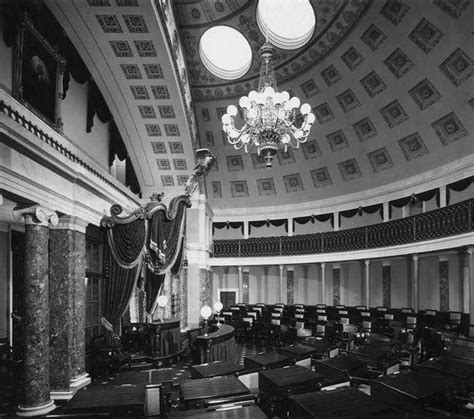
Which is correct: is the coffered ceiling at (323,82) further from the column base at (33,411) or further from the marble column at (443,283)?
the column base at (33,411)

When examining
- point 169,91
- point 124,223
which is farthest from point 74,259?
point 169,91

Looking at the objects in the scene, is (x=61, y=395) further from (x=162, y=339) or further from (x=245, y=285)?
(x=245, y=285)

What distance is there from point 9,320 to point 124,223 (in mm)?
3933

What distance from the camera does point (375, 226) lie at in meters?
16.8

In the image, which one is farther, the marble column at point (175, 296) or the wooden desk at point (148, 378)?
the marble column at point (175, 296)

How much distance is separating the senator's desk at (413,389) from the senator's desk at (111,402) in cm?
289

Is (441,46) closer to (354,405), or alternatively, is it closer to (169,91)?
(169,91)

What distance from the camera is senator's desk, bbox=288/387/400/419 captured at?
419cm

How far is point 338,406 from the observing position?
14.4ft

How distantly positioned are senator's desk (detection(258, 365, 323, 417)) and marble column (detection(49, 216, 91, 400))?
3.08 metres

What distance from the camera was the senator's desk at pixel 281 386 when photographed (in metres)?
5.41

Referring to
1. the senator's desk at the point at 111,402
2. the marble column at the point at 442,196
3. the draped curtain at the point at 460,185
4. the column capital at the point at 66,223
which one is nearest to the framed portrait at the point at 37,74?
the column capital at the point at 66,223

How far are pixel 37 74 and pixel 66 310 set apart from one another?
4525mm

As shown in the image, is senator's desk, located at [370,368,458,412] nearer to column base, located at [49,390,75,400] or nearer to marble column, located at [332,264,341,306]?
column base, located at [49,390,75,400]
